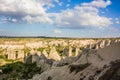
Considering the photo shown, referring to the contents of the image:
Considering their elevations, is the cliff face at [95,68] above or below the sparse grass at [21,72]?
above

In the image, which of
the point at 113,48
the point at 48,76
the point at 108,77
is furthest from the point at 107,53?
the point at 48,76

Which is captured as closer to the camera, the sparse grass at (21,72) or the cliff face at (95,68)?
the cliff face at (95,68)

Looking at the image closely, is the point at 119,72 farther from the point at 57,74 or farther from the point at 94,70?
the point at 57,74

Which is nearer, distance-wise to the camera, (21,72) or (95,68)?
(95,68)

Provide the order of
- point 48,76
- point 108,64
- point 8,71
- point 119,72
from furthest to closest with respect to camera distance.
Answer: point 8,71 < point 48,76 < point 108,64 < point 119,72

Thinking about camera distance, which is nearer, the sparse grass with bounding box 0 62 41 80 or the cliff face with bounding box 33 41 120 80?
the cliff face with bounding box 33 41 120 80

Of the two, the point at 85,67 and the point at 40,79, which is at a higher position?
the point at 85,67

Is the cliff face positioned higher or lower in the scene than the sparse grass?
higher

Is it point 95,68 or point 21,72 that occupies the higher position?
point 95,68

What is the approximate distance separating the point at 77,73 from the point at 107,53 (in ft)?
8.79

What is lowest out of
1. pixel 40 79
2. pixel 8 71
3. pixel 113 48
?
pixel 8 71

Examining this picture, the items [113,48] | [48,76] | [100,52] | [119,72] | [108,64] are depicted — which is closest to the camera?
[119,72]

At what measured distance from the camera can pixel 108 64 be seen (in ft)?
58.2

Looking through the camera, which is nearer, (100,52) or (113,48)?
(113,48)
